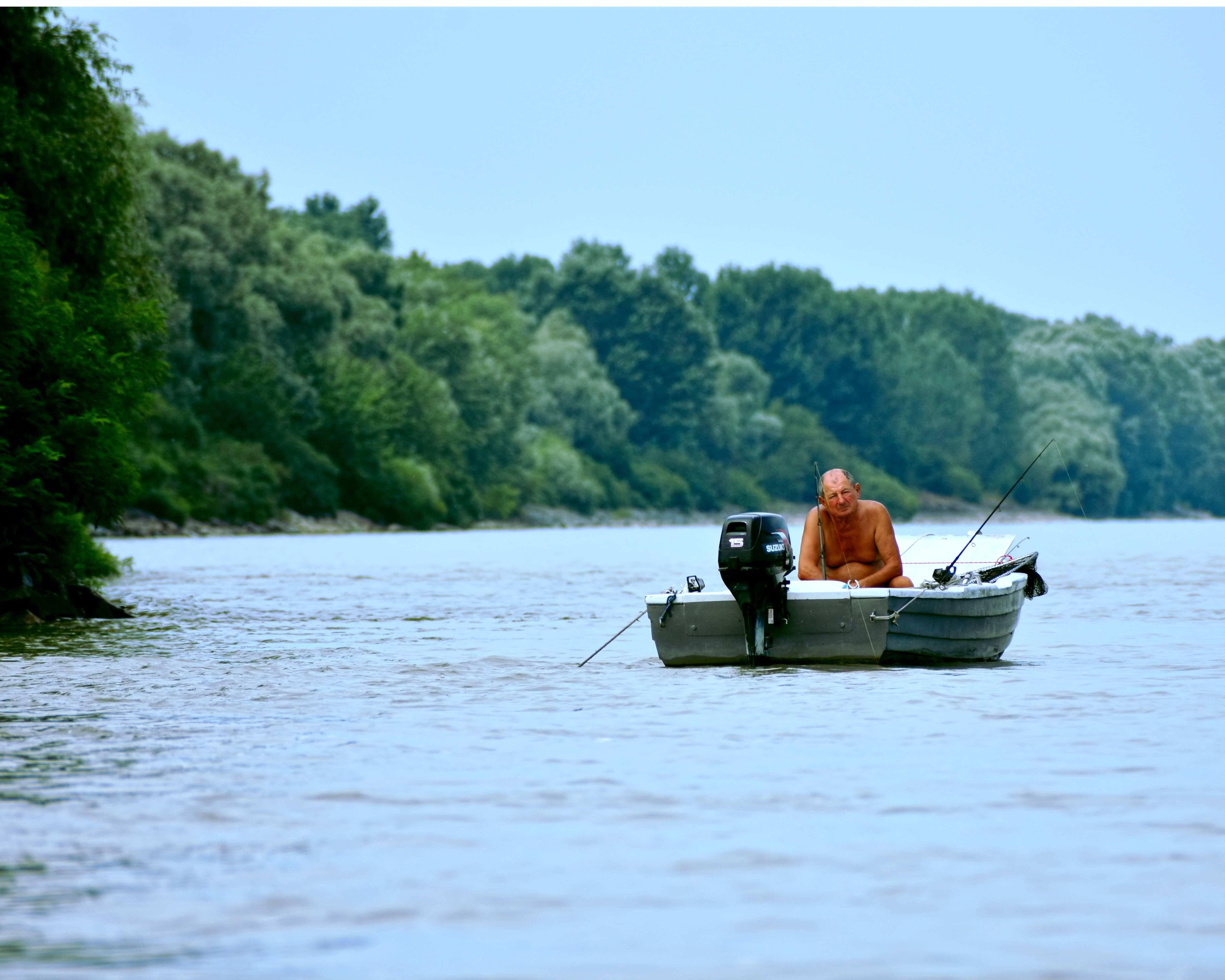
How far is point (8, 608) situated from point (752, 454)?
4024 inches

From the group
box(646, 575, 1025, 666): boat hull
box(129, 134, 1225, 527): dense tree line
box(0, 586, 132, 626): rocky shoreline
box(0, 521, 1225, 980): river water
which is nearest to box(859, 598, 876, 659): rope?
box(646, 575, 1025, 666): boat hull

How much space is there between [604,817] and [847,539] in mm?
8934

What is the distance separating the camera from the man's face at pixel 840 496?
16.9 metres

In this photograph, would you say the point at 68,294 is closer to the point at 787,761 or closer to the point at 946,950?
the point at 787,761

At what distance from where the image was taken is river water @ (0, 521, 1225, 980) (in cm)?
620

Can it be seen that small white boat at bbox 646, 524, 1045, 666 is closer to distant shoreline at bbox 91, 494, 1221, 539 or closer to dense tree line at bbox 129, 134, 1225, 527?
distant shoreline at bbox 91, 494, 1221, 539

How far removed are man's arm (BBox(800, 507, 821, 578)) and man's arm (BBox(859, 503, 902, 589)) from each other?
1.44 feet

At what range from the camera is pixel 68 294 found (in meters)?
26.9

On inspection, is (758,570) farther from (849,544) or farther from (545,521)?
(545,521)

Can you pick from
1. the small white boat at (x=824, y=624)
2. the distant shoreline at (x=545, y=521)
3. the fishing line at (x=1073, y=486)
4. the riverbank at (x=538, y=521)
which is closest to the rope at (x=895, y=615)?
the small white boat at (x=824, y=624)

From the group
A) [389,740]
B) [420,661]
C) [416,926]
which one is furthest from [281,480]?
[416,926]

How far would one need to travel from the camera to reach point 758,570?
15633mm

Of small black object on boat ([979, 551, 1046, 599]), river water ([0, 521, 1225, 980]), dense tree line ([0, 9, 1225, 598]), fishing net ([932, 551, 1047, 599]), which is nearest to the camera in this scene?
river water ([0, 521, 1225, 980])

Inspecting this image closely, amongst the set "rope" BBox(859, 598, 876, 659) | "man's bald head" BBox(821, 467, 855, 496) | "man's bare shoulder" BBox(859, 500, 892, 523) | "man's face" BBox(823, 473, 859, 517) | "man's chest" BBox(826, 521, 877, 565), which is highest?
"man's bald head" BBox(821, 467, 855, 496)
